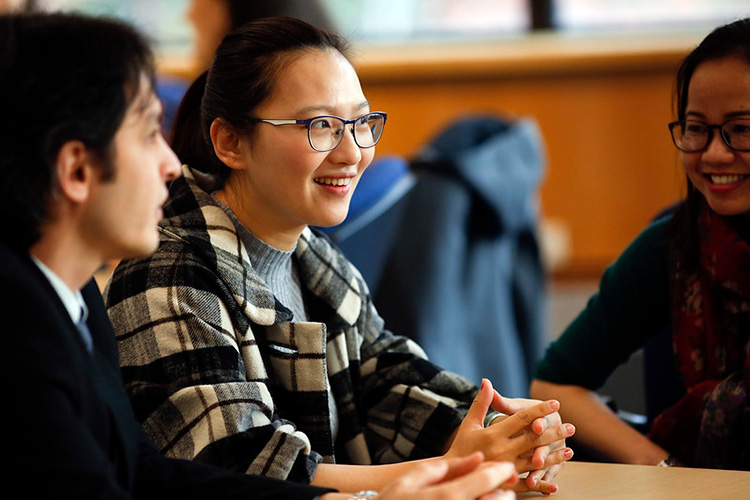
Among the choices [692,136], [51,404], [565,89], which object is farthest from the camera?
[565,89]

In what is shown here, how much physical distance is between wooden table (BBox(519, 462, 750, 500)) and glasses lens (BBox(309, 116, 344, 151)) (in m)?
0.52

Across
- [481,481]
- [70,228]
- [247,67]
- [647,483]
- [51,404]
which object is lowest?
[647,483]

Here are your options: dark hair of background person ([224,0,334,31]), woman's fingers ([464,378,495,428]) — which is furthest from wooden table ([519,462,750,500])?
dark hair of background person ([224,0,334,31])

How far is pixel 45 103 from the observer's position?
3.05ft

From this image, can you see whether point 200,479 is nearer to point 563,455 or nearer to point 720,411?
point 563,455

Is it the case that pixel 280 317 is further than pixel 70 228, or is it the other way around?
pixel 280 317

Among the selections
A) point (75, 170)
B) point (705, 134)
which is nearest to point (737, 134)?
point (705, 134)

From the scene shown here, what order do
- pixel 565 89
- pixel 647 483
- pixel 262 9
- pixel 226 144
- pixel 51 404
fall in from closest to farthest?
1. pixel 51 404
2. pixel 647 483
3. pixel 226 144
4. pixel 262 9
5. pixel 565 89

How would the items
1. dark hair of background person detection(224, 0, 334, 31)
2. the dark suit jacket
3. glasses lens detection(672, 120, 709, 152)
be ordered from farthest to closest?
1. dark hair of background person detection(224, 0, 334, 31)
2. glasses lens detection(672, 120, 709, 152)
3. the dark suit jacket

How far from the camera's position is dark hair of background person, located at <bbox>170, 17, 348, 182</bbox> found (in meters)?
1.38

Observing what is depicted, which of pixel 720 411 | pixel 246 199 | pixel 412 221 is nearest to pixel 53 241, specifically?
pixel 246 199

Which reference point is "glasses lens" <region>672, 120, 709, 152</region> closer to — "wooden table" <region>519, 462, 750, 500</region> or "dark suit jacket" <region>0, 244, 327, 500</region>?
"wooden table" <region>519, 462, 750, 500</region>

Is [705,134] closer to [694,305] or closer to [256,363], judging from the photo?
[694,305]

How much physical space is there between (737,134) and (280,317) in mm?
700
